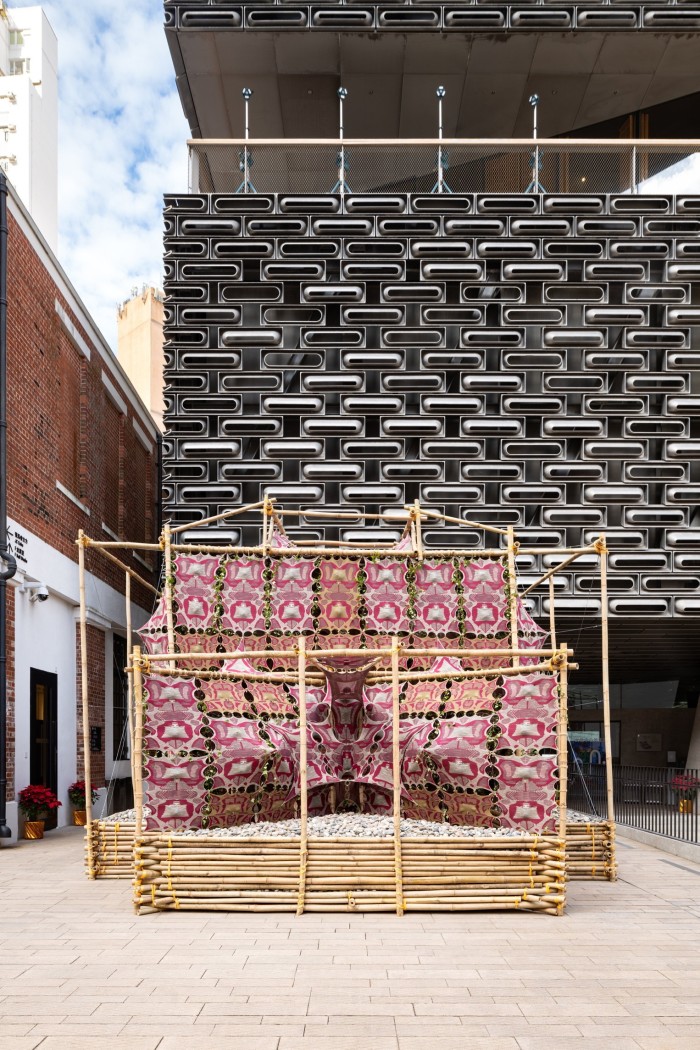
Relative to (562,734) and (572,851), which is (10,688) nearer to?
(572,851)

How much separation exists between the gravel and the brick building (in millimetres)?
4878

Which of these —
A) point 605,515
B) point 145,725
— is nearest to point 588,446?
point 605,515

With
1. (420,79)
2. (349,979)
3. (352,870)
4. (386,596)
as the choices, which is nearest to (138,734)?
(352,870)

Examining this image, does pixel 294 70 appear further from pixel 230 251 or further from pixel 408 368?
pixel 408 368

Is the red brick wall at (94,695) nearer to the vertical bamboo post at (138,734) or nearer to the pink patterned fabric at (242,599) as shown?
the pink patterned fabric at (242,599)

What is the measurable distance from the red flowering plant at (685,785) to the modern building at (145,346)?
95.6 ft

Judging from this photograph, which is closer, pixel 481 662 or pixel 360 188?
pixel 481 662

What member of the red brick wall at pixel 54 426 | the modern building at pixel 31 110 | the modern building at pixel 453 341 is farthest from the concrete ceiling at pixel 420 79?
the modern building at pixel 31 110

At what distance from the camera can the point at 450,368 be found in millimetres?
14172

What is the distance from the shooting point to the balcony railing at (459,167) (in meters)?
14.4

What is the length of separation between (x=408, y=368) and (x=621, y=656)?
6677mm

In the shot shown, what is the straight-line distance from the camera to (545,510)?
46.0 ft

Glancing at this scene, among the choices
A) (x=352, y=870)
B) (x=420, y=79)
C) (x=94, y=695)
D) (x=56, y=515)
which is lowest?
(x=352, y=870)

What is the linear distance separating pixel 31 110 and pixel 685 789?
43.6 m
